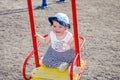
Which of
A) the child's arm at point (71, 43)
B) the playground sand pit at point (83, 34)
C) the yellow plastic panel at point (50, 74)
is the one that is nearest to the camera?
the yellow plastic panel at point (50, 74)

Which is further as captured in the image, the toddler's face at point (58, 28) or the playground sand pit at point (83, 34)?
the playground sand pit at point (83, 34)

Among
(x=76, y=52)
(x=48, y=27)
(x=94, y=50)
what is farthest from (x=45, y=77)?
(x=48, y=27)

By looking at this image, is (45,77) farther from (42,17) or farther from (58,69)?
(42,17)

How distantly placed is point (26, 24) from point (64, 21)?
2981 millimetres

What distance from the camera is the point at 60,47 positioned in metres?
3.99

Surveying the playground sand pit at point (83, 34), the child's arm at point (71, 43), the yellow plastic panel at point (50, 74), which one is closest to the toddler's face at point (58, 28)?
the child's arm at point (71, 43)

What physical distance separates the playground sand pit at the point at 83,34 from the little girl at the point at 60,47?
2.52 ft

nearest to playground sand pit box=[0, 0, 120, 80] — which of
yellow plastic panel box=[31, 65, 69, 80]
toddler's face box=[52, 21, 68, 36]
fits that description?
yellow plastic panel box=[31, 65, 69, 80]

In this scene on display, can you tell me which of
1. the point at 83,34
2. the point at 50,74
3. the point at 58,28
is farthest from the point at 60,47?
the point at 83,34

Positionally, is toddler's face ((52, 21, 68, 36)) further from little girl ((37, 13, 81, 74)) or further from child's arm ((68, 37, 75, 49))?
child's arm ((68, 37, 75, 49))

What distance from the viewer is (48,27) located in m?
6.55

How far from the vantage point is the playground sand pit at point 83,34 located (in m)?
4.88

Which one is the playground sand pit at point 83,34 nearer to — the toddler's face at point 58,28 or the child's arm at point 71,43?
the child's arm at point 71,43

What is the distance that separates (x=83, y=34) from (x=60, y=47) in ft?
7.40
